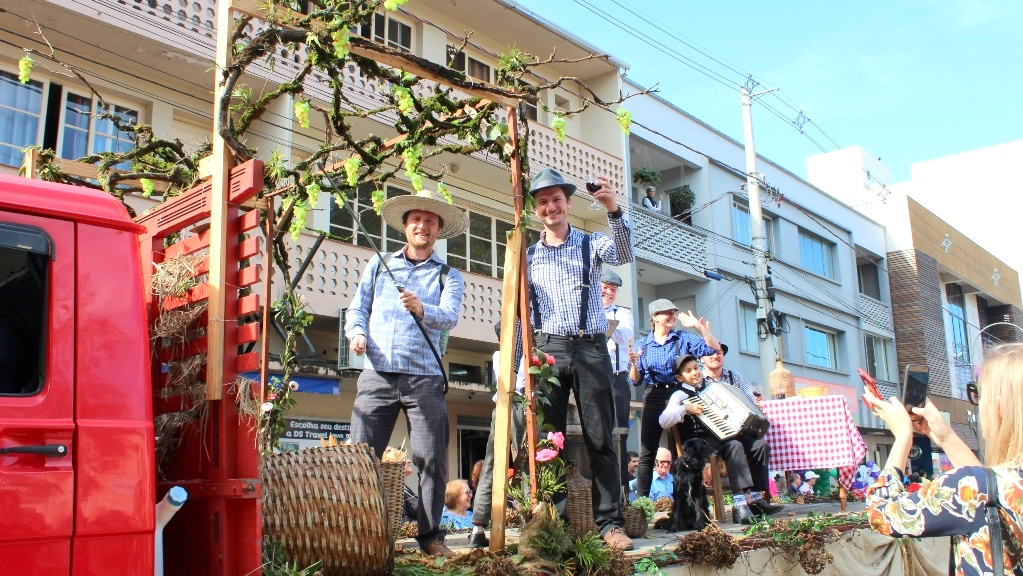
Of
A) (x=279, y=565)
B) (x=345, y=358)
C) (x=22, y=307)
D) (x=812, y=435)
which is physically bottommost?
(x=279, y=565)

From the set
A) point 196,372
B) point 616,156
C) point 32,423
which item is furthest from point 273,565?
point 616,156

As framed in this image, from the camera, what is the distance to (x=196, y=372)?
3.43 metres

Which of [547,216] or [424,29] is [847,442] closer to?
[547,216]

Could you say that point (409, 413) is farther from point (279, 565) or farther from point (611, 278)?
point (611, 278)

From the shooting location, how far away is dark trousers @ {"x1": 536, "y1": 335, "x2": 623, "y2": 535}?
5164mm

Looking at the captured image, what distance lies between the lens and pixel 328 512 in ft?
12.2

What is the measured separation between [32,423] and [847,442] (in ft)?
23.2

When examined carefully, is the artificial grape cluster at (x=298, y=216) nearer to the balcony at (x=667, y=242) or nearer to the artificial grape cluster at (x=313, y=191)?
the artificial grape cluster at (x=313, y=191)

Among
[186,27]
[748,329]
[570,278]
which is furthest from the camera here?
[748,329]

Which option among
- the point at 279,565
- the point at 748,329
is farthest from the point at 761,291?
the point at 279,565

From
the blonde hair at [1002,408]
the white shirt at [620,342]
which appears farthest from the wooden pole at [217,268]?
the white shirt at [620,342]

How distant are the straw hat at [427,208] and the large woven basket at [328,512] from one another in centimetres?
195

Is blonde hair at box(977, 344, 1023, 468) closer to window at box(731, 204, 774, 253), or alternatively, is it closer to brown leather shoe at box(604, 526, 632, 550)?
brown leather shoe at box(604, 526, 632, 550)

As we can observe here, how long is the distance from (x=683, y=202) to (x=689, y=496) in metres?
16.9
